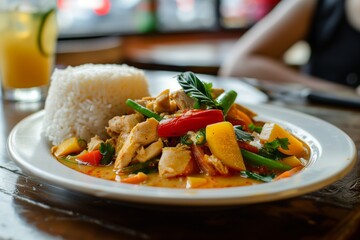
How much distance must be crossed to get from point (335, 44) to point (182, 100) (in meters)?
2.30

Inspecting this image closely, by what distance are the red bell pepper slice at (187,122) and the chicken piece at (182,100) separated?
9cm

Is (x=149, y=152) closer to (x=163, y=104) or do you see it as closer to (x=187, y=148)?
(x=187, y=148)

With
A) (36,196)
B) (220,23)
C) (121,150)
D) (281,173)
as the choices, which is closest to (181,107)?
(121,150)

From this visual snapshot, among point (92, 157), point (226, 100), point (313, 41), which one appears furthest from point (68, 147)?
point (313, 41)

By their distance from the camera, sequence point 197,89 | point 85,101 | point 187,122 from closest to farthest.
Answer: point 187,122 → point 197,89 → point 85,101

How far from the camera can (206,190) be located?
2.91 ft

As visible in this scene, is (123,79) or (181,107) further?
(123,79)

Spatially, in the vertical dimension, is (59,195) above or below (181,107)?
below

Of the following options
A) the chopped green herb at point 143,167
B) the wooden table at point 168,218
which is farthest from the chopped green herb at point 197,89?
the wooden table at point 168,218

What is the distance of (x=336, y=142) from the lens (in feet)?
3.97

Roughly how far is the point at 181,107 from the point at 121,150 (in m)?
0.22

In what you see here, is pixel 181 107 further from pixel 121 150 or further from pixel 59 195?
pixel 59 195

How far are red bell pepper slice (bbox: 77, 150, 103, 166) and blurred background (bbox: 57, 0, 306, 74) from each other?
306cm

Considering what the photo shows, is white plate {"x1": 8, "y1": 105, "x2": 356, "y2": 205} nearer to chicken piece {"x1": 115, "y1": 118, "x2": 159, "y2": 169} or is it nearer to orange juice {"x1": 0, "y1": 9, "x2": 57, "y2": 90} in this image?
chicken piece {"x1": 115, "y1": 118, "x2": 159, "y2": 169}
